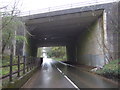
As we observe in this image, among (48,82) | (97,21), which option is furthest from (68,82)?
(97,21)

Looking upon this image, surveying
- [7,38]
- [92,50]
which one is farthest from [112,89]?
[92,50]

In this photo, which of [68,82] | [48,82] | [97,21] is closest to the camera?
[68,82]

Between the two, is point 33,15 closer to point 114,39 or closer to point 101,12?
point 101,12

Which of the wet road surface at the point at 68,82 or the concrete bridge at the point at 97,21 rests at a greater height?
the concrete bridge at the point at 97,21

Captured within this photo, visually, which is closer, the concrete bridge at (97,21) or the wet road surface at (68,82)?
the wet road surface at (68,82)

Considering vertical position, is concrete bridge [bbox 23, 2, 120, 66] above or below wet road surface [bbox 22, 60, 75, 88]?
above

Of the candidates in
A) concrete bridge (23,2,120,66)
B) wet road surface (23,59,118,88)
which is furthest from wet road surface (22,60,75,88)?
concrete bridge (23,2,120,66)

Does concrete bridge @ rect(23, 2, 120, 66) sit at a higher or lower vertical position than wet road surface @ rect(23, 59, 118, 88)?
higher

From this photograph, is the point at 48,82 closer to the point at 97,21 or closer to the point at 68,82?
the point at 68,82

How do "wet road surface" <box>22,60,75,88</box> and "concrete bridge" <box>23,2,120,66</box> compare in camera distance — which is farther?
"concrete bridge" <box>23,2,120,66</box>

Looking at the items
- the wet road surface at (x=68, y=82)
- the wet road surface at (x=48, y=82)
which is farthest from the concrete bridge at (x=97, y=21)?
the wet road surface at (x=48, y=82)

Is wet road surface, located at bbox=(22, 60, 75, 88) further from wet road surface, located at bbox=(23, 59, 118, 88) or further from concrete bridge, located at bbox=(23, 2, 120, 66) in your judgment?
concrete bridge, located at bbox=(23, 2, 120, 66)

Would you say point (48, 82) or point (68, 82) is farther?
point (48, 82)

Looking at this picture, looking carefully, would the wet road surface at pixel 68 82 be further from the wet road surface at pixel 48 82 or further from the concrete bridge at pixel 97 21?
the concrete bridge at pixel 97 21
